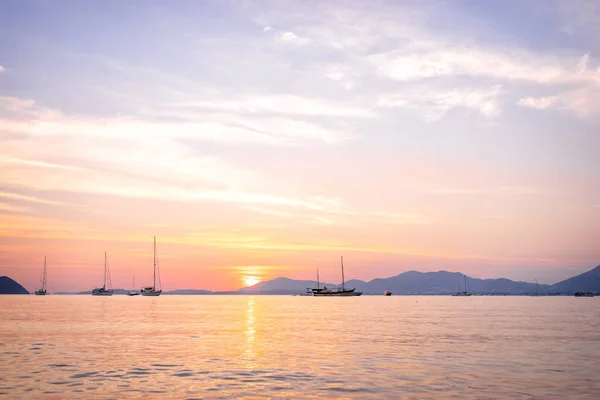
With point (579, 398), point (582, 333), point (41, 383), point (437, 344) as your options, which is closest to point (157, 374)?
point (41, 383)

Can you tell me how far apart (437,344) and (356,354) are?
11.1 meters

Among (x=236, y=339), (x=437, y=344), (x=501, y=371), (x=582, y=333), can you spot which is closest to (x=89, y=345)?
(x=236, y=339)

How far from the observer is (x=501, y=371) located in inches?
1315

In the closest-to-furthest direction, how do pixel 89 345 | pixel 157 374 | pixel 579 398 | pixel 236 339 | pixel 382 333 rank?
pixel 579 398 → pixel 157 374 → pixel 89 345 → pixel 236 339 → pixel 382 333

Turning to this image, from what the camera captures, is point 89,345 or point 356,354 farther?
point 89,345

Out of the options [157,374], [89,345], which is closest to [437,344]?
[157,374]

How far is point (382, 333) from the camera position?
63125mm

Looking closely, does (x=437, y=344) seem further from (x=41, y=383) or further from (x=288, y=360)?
(x=41, y=383)

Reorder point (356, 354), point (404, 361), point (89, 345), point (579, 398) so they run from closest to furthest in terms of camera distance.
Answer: point (579, 398) → point (404, 361) → point (356, 354) → point (89, 345)

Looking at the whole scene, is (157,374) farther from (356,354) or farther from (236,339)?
(236,339)

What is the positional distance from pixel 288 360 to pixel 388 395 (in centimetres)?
1407

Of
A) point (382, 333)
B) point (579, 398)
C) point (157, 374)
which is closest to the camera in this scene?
point (579, 398)

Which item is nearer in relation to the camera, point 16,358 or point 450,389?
point 450,389

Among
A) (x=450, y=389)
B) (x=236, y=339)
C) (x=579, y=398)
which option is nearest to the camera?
(x=579, y=398)
